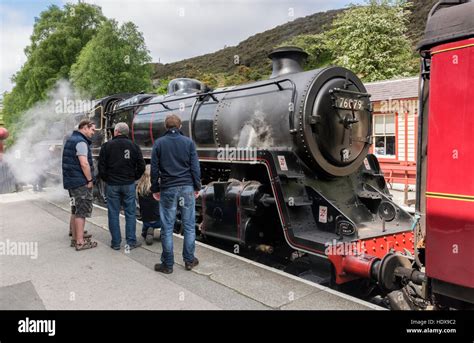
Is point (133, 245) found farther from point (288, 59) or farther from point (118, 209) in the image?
point (288, 59)

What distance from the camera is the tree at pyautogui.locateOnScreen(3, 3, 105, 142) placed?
2877 cm

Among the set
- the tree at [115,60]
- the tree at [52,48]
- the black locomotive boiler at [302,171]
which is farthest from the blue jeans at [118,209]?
the tree at [52,48]

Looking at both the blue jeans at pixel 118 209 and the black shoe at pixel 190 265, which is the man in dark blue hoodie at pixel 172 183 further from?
the blue jeans at pixel 118 209

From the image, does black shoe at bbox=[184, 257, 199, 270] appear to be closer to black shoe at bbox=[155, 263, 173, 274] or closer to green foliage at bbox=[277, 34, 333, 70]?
black shoe at bbox=[155, 263, 173, 274]

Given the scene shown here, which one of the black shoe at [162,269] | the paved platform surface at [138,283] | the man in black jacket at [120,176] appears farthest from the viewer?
the man in black jacket at [120,176]

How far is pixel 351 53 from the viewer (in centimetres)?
2708

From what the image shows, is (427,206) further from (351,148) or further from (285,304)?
(351,148)

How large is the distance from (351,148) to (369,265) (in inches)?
76.9

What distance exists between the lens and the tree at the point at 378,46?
25.9m

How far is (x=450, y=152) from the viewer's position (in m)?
2.92

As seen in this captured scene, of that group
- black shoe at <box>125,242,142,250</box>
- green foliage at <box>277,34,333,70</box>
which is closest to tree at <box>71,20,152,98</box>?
black shoe at <box>125,242,142,250</box>

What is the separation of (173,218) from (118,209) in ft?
4.42

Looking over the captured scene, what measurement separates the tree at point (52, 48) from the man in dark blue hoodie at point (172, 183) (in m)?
26.5
